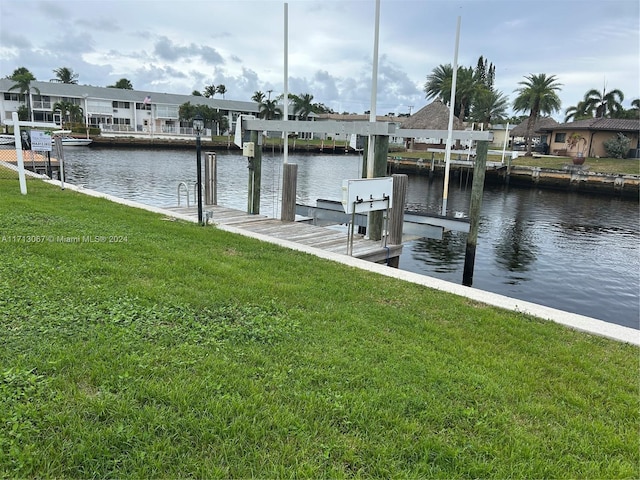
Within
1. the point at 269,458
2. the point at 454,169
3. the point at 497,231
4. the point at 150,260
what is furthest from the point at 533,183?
the point at 269,458

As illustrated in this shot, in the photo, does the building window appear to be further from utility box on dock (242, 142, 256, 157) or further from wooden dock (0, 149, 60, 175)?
utility box on dock (242, 142, 256, 157)

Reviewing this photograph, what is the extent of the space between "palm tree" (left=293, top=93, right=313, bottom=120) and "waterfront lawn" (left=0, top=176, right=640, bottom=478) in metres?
85.5

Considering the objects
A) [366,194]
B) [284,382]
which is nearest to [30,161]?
[366,194]

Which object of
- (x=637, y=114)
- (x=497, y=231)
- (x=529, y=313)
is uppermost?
(x=637, y=114)

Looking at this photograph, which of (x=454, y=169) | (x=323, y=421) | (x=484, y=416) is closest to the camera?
(x=323, y=421)

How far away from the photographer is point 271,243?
29.1 ft

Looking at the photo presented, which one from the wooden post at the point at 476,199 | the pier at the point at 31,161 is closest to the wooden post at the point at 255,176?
the wooden post at the point at 476,199

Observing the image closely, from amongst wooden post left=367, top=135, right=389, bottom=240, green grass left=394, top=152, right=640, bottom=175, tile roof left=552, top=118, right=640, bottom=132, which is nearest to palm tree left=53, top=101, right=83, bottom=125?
green grass left=394, top=152, right=640, bottom=175

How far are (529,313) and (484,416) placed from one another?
9.53 ft

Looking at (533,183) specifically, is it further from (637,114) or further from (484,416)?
(637,114)

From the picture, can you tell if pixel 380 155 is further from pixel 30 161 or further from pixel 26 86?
pixel 26 86

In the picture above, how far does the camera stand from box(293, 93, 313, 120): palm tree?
88.1m

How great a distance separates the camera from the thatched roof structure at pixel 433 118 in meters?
54.7

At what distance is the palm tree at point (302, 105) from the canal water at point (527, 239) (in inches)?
2166
